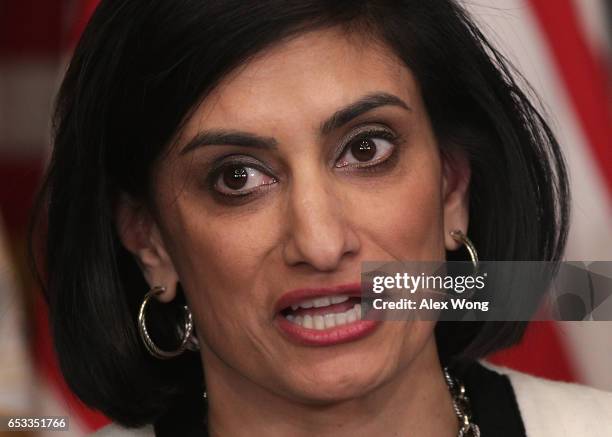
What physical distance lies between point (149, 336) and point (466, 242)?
537mm

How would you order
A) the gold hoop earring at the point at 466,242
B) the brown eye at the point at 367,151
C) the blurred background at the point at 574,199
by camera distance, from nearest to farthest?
1. the brown eye at the point at 367,151
2. the gold hoop earring at the point at 466,242
3. the blurred background at the point at 574,199

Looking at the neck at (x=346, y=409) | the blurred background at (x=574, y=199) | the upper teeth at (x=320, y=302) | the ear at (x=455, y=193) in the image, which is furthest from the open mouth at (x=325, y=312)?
the blurred background at (x=574, y=199)

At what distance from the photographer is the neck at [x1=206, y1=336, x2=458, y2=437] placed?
5.12 feet

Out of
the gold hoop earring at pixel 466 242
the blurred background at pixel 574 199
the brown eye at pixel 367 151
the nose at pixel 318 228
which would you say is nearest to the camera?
the nose at pixel 318 228

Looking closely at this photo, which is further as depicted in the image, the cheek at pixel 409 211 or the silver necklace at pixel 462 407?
the silver necklace at pixel 462 407

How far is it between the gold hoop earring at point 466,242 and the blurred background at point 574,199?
0.56 m

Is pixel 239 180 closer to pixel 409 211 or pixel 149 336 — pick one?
pixel 409 211

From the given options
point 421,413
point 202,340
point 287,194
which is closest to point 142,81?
point 287,194

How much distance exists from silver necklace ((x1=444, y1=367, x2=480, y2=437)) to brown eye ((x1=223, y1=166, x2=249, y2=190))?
0.51 metres

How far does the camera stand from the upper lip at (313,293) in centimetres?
142

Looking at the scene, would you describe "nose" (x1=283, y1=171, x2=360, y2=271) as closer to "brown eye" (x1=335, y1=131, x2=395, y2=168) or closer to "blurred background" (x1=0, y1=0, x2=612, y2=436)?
"brown eye" (x1=335, y1=131, x2=395, y2=168)

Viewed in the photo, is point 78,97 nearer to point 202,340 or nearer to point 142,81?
point 142,81

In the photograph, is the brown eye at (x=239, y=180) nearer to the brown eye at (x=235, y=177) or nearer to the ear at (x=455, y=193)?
the brown eye at (x=235, y=177)

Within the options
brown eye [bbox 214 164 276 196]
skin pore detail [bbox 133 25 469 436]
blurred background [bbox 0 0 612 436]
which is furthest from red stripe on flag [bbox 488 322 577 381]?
brown eye [bbox 214 164 276 196]
